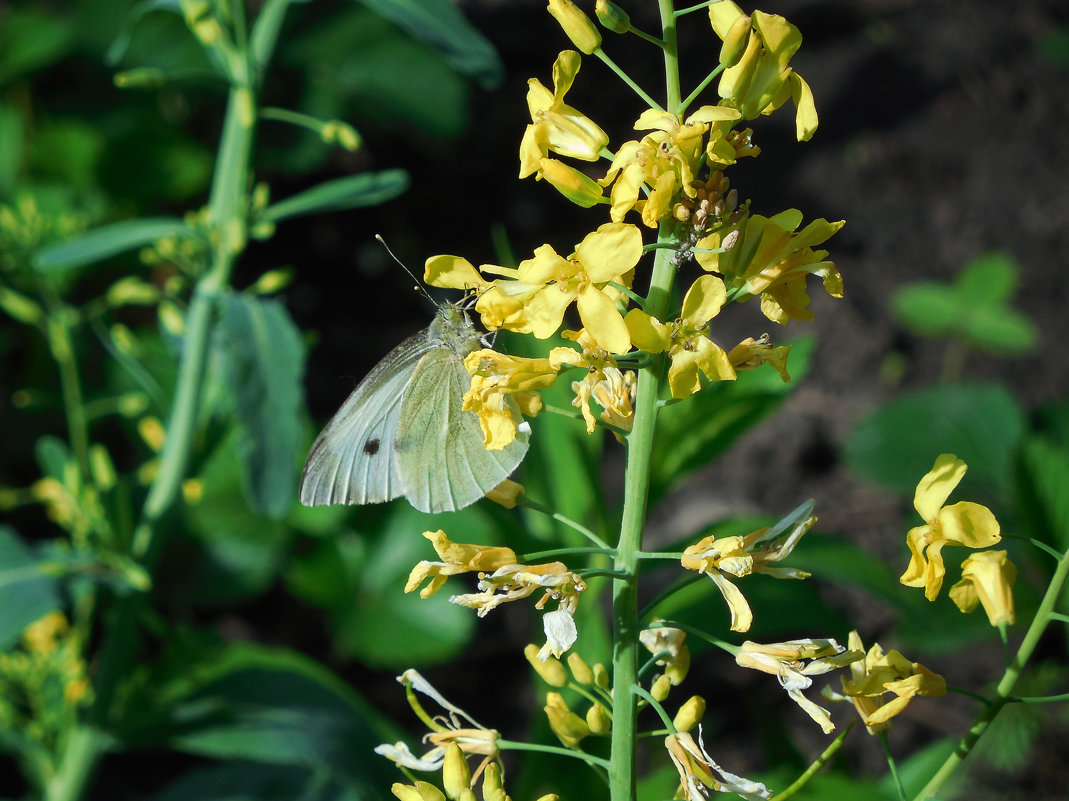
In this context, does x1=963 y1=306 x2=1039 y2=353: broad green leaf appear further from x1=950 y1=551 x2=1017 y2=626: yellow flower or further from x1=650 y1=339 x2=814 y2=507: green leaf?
x1=950 y1=551 x2=1017 y2=626: yellow flower

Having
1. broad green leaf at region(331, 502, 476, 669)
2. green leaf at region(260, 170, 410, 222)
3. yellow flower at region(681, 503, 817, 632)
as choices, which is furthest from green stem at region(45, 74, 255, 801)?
yellow flower at region(681, 503, 817, 632)

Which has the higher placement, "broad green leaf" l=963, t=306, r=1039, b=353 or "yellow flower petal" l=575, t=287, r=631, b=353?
"yellow flower petal" l=575, t=287, r=631, b=353

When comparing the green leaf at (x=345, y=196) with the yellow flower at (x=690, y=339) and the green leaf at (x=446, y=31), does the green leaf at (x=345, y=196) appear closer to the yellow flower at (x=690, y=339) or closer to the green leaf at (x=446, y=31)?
the green leaf at (x=446, y=31)

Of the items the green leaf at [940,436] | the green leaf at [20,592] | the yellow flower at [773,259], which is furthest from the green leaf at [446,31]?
the green leaf at [940,436]

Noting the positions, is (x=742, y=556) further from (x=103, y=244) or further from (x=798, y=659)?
(x=103, y=244)

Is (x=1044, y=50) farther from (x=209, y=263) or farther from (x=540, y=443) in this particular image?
(x=209, y=263)

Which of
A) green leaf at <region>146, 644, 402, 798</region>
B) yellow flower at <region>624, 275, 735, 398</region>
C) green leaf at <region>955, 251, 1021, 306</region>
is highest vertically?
yellow flower at <region>624, 275, 735, 398</region>

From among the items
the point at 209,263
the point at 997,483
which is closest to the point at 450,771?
the point at 209,263
